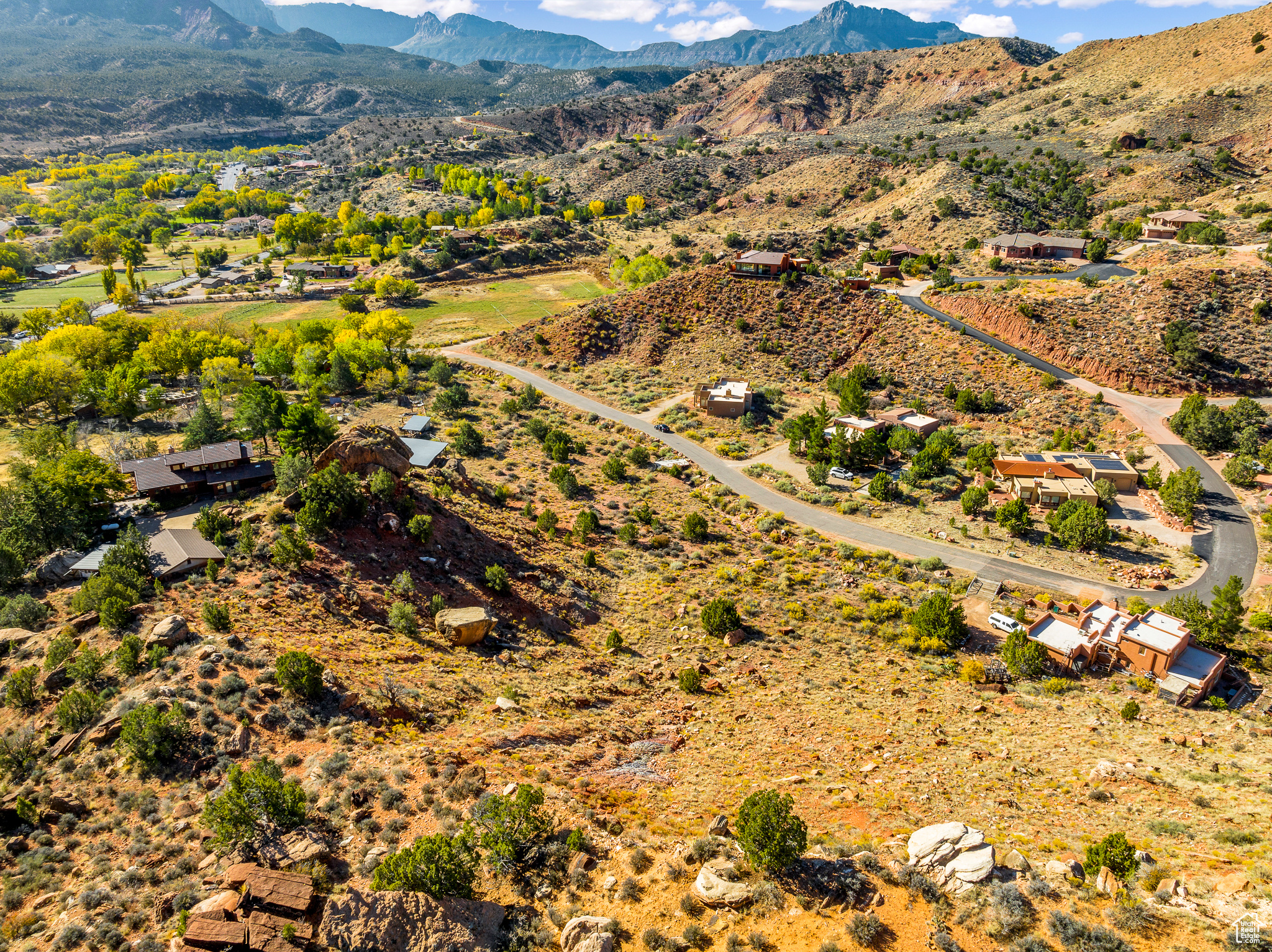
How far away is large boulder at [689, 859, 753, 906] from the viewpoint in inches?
792

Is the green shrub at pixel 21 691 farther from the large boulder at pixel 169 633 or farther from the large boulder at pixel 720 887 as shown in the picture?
the large boulder at pixel 720 887

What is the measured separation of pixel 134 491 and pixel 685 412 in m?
54.6

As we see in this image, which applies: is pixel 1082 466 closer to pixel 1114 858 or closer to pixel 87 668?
pixel 1114 858

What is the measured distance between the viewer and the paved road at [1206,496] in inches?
1831

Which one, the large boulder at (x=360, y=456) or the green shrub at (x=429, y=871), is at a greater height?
the large boulder at (x=360, y=456)

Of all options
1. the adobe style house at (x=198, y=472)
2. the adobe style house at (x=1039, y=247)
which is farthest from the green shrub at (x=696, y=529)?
the adobe style house at (x=1039, y=247)

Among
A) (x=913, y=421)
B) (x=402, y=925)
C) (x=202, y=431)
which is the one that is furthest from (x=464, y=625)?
(x=913, y=421)

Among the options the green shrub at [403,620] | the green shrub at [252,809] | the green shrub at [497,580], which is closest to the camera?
the green shrub at [252,809]

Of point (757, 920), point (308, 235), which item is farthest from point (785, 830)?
point (308, 235)

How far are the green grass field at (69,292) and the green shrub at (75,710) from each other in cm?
13588

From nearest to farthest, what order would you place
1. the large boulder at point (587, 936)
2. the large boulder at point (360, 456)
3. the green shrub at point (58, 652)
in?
the large boulder at point (587, 936) → the green shrub at point (58, 652) → the large boulder at point (360, 456)

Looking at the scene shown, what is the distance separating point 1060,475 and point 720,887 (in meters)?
52.6

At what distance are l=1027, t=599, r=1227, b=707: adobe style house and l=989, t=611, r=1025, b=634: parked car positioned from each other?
2.57 feet

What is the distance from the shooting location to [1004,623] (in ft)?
135
